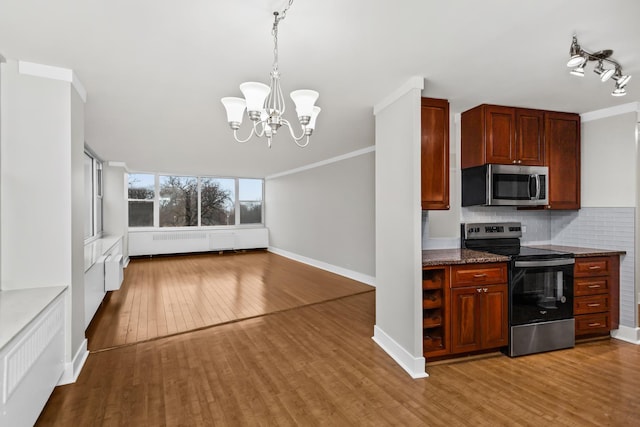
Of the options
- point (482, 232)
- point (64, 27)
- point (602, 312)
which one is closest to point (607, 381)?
point (602, 312)

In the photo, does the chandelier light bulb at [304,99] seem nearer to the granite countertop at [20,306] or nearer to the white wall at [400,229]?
the white wall at [400,229]

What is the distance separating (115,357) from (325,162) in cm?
516

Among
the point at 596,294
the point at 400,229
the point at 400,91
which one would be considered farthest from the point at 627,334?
the point at 400,91

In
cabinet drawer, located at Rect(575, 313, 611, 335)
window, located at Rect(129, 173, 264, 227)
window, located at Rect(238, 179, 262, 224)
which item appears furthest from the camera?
window, located at Rect(238, 179, 262, 224)

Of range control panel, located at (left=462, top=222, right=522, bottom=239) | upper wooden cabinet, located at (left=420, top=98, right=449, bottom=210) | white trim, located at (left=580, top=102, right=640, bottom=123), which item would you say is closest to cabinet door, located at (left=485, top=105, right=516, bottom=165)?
upper wooden cabinet, located at (left=420, top=98, right=449, bottom=210)

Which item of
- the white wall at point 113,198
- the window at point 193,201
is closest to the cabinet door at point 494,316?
the white wall at point 113,198

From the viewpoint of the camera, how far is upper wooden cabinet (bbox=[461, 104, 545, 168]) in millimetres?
3236

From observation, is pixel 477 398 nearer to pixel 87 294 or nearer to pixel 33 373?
pixel 33 373

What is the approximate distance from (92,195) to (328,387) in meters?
5.75

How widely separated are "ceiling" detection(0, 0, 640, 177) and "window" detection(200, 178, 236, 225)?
6068mm

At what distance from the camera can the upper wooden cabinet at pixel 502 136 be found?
3236 millimetres

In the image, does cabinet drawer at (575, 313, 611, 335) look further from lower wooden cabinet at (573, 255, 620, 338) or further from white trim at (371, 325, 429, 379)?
white trim at (371, 325, 429, 379)

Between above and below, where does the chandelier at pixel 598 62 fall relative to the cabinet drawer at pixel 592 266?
above

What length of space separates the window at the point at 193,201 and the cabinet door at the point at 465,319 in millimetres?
8231
